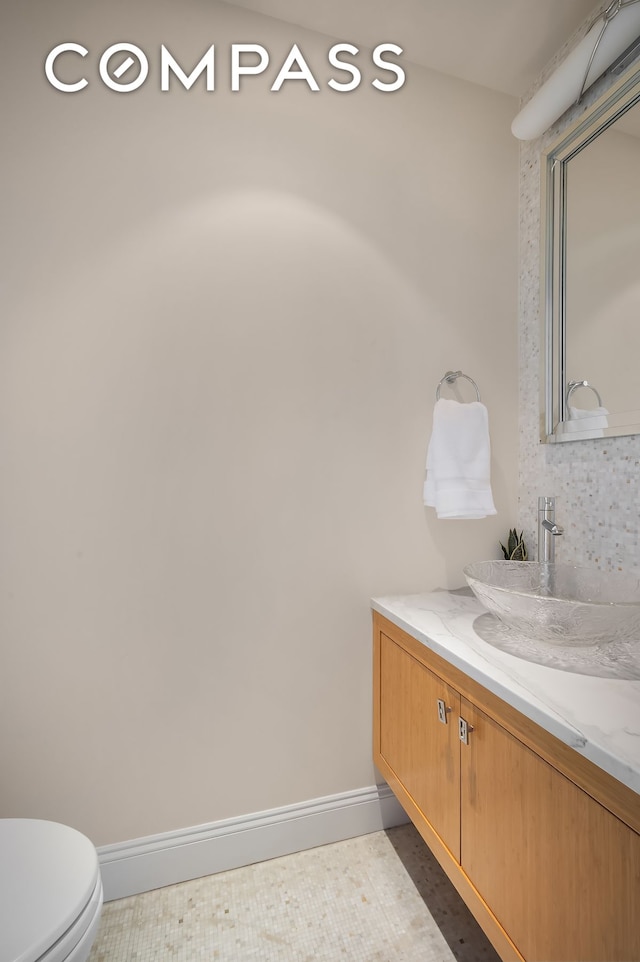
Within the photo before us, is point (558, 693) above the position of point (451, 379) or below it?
below

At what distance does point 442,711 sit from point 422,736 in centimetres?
15

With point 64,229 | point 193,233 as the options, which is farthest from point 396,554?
point 64,229

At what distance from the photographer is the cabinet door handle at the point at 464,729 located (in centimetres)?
103

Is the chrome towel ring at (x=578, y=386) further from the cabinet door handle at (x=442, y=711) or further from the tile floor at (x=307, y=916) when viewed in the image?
the tile floor at (x=307, y=916)

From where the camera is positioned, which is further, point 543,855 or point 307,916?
point 307,916

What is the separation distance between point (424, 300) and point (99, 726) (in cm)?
158

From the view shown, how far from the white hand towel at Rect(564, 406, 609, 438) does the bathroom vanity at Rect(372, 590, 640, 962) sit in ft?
2.07

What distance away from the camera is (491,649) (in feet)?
3.50

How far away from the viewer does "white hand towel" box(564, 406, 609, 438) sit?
133 cm

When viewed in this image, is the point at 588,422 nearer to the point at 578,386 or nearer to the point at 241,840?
the point at 578,386

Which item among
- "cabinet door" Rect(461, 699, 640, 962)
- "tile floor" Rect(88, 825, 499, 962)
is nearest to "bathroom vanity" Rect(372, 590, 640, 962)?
"cabinet door" Rect(461, 699, 640, 962)

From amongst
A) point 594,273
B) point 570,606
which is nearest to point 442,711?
point 570,606

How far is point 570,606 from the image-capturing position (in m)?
0.95

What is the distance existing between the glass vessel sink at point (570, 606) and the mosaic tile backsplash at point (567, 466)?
77mm
